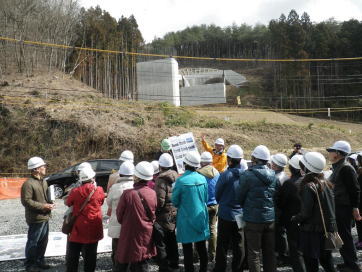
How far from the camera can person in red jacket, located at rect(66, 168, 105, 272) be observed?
4.26 metres

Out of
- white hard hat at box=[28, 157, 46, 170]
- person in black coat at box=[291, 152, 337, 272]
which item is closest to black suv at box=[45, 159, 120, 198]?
white hard hat at box=[28, 157, 46, 170]

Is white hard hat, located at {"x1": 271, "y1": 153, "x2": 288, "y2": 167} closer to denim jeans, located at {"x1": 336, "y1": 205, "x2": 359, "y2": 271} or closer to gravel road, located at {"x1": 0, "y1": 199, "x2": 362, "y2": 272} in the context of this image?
denim jeans, located at {"x1": 336, "y1": 205, "x2": 359, "y2": 271}

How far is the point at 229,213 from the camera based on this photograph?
4465 mm

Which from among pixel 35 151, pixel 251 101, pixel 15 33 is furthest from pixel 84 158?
pixel 251 101

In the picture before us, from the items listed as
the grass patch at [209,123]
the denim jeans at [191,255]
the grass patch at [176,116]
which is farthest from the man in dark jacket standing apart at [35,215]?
the grass patch at [209,123]

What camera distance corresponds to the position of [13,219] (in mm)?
8969

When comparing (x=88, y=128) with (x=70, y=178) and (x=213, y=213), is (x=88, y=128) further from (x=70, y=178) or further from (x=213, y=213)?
(x=213, y=213)

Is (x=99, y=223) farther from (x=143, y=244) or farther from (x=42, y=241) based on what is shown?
(x=42, y=241)

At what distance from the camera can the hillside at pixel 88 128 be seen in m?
20.5

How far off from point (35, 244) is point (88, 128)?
53.6 feet

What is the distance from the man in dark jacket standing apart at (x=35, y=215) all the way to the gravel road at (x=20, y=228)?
0.81 feet

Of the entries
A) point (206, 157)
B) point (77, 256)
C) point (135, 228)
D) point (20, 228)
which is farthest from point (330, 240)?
point (20, 228)

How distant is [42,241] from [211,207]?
2.57m

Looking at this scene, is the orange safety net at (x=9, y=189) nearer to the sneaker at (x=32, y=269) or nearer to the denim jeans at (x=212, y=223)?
the sneaker at (x=32, y=269)
